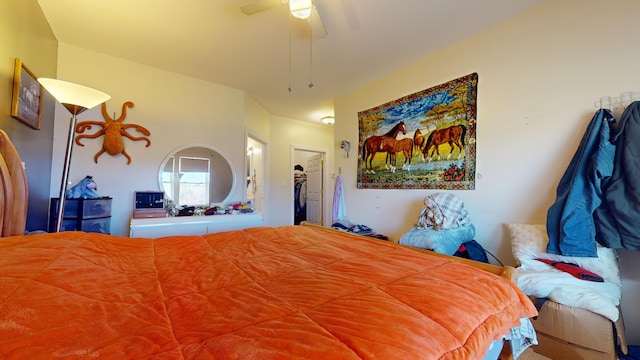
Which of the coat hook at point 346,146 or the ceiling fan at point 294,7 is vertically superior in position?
the ceiling fan at point 294,7

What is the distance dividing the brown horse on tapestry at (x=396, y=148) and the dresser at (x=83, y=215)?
3.09m

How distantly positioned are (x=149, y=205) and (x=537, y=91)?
3837 mm

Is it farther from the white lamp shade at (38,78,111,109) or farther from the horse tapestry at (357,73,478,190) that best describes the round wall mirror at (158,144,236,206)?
the horse tapestry at (357,73,478,190)

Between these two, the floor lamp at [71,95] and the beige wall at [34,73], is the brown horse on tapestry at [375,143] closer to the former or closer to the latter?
the floor lamp at [71,95]

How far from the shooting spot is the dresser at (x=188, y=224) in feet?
7.70

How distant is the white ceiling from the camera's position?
190 centimetres

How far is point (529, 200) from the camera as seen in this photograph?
193cm

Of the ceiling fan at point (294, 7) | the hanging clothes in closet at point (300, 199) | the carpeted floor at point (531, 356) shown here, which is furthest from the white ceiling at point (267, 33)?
the hanging clothes in closet at point (300, 199)

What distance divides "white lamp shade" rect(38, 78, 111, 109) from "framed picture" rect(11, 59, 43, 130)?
394mm

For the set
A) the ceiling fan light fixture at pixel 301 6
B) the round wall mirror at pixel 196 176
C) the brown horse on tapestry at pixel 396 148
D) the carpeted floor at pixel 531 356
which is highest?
the ceiling fan light fixture at pixel 301 6

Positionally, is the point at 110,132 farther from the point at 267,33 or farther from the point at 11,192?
the point at 267,33

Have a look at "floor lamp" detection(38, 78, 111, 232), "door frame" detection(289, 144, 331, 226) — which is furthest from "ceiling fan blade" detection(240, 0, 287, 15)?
"door frame" detection(289, 144, 331, 226)

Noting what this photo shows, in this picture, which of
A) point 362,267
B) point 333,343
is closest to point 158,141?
point 362,267

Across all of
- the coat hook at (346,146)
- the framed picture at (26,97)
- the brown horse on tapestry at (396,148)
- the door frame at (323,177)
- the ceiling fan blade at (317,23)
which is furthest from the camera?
the door frame at (323,177)
